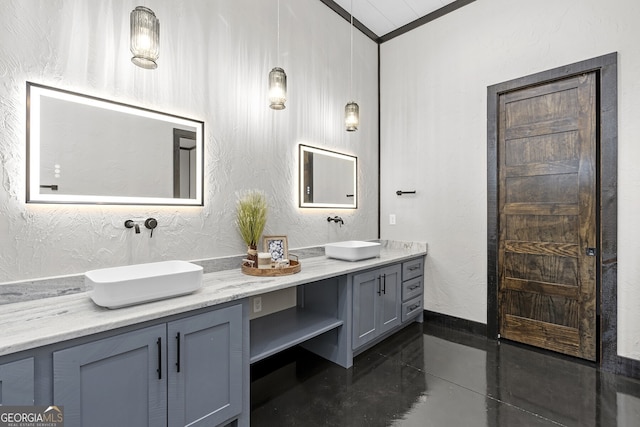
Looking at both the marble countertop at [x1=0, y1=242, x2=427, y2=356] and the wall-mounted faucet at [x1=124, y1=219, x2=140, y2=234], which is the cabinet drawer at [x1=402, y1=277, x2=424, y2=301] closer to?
the marble countertop at [x1=0, y1=242, x2=427, y2=356]

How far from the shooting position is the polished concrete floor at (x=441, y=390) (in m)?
1.90

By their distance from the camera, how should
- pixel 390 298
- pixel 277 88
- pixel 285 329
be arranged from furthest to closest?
pixel 390 298, pixel 285 329, pixel 277 88

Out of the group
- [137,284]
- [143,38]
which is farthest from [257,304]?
[143,38]

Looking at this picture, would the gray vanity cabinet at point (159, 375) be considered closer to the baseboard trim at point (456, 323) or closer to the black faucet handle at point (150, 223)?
the black faucet handle at point (150, 223)

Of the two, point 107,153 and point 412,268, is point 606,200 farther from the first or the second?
point 107,153

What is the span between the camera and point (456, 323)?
10.7 ft

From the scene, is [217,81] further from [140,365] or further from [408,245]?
[408,245]

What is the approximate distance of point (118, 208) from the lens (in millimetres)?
1859

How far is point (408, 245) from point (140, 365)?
2.84 metres

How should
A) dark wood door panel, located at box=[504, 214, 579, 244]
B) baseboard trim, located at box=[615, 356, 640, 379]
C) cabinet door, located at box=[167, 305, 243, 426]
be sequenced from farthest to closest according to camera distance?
dark wood door panel, located at box=[504, 214, 579, 244]
baseboard trim, located at box=[615, 356, 640, 379]
cabinet door, located at box=[167, 305, 243, 426]

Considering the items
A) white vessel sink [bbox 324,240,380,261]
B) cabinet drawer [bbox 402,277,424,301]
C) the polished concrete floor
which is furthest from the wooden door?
white vessel sink [bbox 324,240,380,261]

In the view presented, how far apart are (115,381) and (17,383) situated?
1.04 feet

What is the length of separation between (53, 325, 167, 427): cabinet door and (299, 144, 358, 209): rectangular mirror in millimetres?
1763

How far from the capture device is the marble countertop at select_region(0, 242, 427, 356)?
1157 mm
